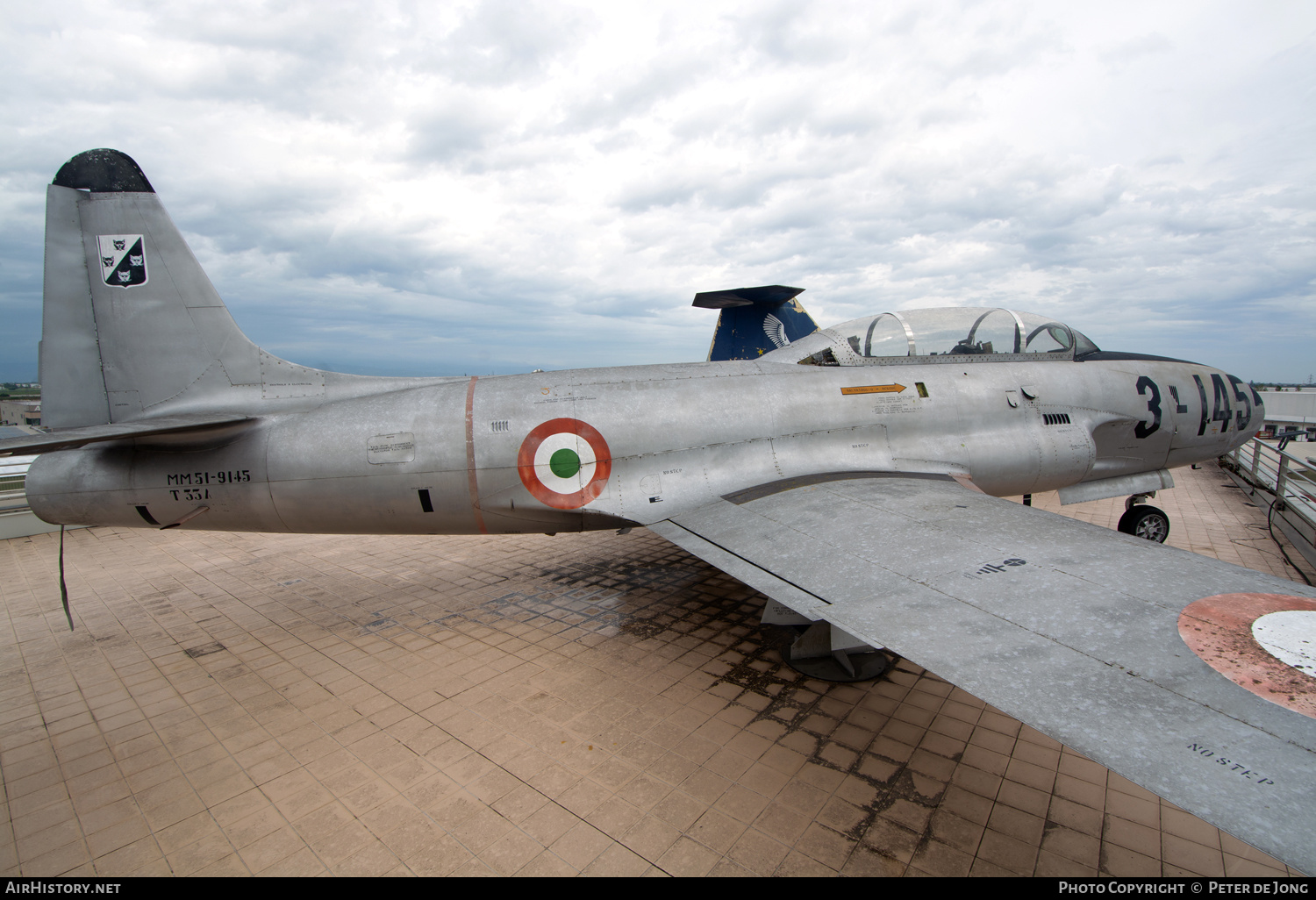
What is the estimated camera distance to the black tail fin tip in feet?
16.4

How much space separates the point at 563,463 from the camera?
5.02 meters

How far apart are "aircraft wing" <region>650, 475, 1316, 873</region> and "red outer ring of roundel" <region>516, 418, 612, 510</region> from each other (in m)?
1.18

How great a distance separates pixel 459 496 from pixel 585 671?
1.94 meters

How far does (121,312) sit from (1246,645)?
838cm

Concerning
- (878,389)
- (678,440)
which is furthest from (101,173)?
(878,389)

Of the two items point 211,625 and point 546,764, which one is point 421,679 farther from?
point 211,625

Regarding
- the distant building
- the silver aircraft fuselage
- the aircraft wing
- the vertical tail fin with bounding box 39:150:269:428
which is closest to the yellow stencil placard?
the silver aircraft fuselage

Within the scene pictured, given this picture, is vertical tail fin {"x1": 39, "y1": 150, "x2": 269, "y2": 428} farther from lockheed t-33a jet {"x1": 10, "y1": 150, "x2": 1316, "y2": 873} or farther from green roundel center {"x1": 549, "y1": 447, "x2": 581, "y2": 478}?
green roundel center {"x1": 549, "y1": 447, "x2": 581, "y2": 478}

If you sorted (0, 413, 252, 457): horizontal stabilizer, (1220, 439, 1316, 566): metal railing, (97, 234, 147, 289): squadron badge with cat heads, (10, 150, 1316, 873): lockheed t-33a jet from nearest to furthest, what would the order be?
(10, 150, 1316, 873): lockheed t-33a jet < (0, 413, 252, 457): horizontal stabilizer < (97, 234, 147, 289): squadron badge with cat heads < (1220, 439, 1316, 566): metal railing

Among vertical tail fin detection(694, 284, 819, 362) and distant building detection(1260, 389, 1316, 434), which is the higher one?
vertical tail fin detection(694, 284, 819, 362)

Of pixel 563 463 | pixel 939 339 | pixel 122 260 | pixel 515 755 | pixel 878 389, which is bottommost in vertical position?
pixel 515 755

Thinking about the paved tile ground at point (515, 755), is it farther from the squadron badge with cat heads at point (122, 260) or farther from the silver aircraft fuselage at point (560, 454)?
the squadron badge with cat heads at point (122, 260)

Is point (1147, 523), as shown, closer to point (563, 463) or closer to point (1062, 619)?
point (1062, 619)
